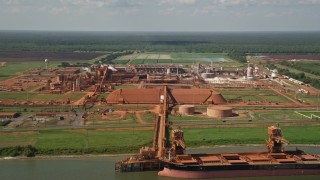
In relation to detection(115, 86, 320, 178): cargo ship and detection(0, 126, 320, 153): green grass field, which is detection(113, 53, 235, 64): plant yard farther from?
detection(115, 86, 320, 178): cargo ship

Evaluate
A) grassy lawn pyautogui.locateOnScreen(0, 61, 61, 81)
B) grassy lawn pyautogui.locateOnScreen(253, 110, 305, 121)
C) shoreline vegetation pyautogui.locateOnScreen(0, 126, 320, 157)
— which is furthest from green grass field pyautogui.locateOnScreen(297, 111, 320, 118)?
grassy lawn pyautogui.locateOnScreen(0, 61, 61, 81)

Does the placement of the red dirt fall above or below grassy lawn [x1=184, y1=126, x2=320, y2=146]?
above

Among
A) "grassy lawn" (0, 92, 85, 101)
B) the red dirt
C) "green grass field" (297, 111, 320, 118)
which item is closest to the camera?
"green grass field" (297, 111, 320, 118)

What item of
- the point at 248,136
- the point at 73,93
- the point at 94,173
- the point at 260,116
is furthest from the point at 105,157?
the point at 73,93

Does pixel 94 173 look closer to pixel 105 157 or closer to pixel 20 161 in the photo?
pixel 105 157

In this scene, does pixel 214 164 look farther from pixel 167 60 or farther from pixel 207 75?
pixel 167 60

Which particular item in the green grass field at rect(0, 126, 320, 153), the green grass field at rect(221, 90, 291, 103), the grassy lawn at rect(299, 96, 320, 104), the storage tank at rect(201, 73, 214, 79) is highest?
the storage tank at rect(201, 73, 214, 79)
